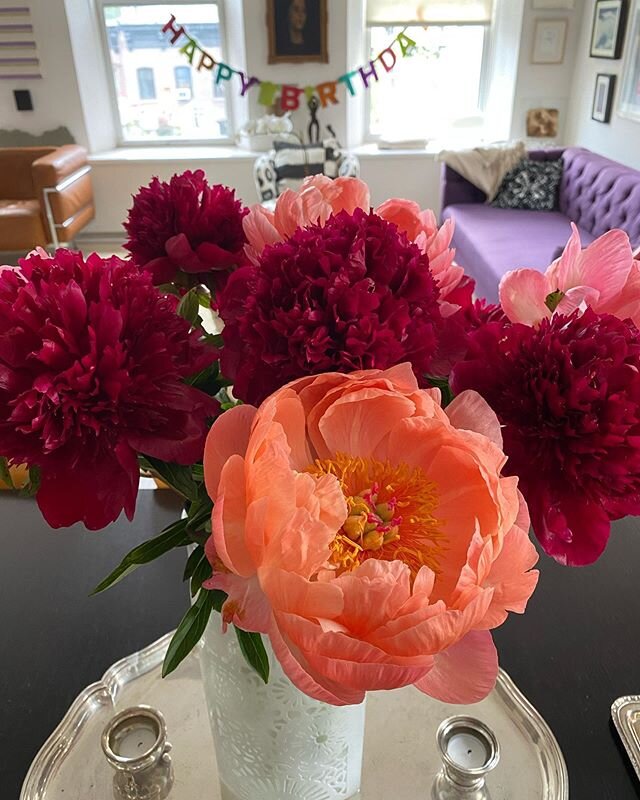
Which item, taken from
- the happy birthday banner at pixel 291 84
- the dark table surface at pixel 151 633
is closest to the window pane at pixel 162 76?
the happy birthday banner at pixel 291 84

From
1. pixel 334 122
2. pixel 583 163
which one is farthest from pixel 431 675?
pixel 334 122

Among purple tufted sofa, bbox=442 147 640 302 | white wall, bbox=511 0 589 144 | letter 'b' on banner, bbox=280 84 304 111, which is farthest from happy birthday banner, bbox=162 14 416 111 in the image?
purple tufted sofa, bbox=442 147 640 302

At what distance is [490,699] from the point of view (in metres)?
0.81

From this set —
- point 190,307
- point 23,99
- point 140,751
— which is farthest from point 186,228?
point 23,99

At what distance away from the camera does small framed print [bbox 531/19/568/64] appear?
4258 millimetres

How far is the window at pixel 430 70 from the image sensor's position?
176 inches

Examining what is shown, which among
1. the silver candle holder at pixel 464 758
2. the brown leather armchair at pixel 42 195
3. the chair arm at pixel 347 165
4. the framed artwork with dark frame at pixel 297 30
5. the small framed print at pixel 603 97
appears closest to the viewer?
the silver candle holder at pixel 464 758

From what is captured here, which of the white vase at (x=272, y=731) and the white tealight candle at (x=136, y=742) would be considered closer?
the white vase at (x=272, y=731)

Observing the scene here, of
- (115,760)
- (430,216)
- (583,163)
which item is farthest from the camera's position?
(583,163)

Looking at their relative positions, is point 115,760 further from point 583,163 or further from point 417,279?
point 583,163

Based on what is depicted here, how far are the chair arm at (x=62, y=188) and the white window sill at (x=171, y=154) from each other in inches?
9.1

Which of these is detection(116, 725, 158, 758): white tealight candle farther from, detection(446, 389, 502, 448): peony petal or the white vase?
detection(446, 389, 502, 448): peony petal

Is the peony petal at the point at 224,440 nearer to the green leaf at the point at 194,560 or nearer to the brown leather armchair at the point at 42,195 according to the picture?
the green leaf at the point at 194,560

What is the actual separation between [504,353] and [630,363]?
0.07 m
